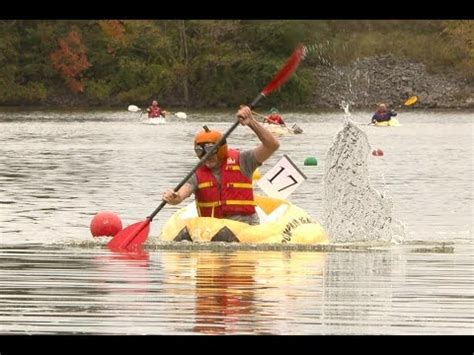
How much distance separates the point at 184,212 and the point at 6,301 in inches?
204

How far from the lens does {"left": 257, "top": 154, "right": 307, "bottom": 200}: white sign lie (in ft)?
62.5

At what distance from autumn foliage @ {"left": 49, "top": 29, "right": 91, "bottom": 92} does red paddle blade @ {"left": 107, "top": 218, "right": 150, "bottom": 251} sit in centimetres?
6927

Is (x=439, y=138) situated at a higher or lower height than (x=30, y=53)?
lower

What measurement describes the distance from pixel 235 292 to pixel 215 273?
153 centimetres

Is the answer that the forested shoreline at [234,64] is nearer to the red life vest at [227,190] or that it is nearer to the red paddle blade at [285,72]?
the red paddle blade at [285,72]

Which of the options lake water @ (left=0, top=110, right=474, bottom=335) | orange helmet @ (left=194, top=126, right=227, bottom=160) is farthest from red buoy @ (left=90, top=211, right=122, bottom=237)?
orange helmet @ (left=194, top=126, right=227, bottom=160)

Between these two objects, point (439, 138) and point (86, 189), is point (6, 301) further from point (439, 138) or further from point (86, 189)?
point (439, 138)

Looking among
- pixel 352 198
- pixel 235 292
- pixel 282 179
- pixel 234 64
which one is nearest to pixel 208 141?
pixel 282 179

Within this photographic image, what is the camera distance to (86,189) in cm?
2797

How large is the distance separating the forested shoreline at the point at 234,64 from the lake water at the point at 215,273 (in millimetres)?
52061

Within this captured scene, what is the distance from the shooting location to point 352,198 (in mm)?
19562

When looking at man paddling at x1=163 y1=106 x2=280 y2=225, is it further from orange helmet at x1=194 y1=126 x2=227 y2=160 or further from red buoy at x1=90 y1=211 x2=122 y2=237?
red buoy at x1=90 y1=211 x2=122 y2=237

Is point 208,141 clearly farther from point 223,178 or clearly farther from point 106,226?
point 106,226
